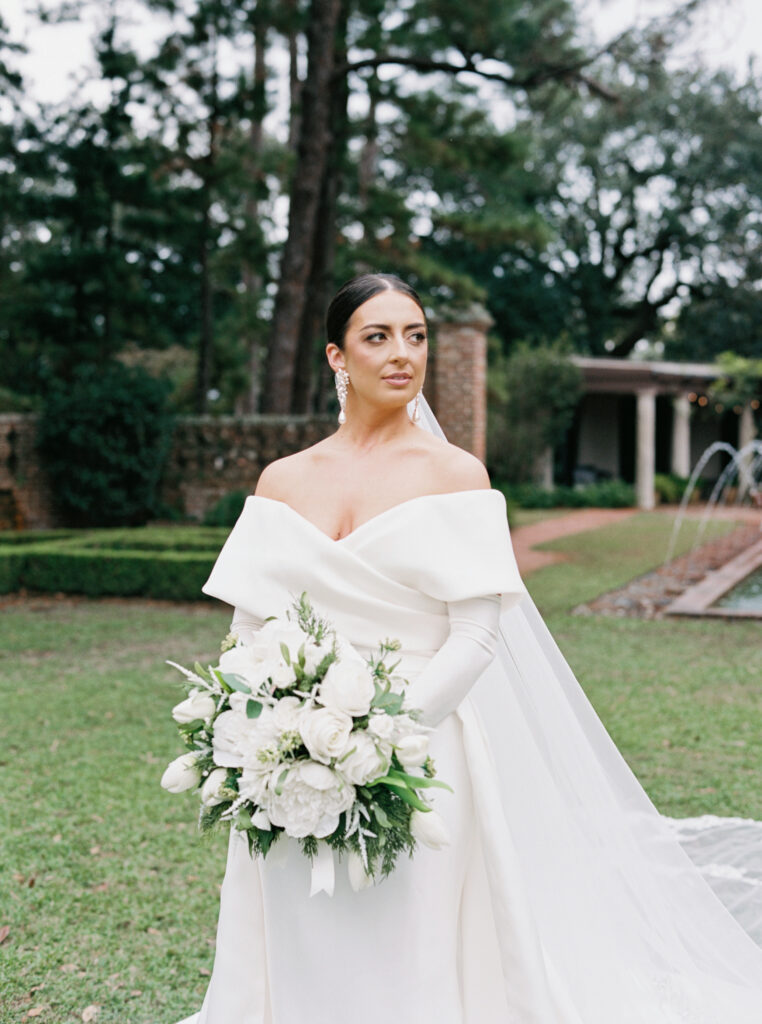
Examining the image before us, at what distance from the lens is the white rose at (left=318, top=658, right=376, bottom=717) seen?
1.86 metres

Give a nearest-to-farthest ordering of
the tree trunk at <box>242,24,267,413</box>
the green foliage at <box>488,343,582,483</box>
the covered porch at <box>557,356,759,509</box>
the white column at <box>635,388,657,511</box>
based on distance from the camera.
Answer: the tree trunk at <box>242,24,267,413</box> < the green foliage at <box>488,343,582,483</box> < the white column at <box>635,388,657,511</box> < the covered porch at <box>557,356,759,509</box>

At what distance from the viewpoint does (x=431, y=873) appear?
84.7 inches

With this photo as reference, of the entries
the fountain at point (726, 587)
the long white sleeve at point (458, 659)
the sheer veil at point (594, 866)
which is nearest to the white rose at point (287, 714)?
the long white sleeve at point (458, 659)

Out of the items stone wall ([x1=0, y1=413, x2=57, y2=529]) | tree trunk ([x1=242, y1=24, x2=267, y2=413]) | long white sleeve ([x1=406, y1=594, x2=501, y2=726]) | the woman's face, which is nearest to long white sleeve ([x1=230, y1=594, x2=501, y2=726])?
long white sleeve ([x1=406, y1=594, x2=501, y2=726])

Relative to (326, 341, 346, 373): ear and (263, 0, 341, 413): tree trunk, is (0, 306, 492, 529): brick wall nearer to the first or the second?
(263, 0, 341, 413): tree trunk

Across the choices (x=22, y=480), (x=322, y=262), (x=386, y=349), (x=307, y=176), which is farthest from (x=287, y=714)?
(x=322, y=262)

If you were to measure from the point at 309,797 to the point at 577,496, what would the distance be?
74.9 feet

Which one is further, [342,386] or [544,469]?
[544,469]

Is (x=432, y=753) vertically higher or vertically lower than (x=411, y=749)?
lower

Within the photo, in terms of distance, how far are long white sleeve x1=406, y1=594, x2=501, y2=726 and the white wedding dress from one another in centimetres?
5

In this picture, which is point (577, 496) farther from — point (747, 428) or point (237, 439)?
point (237, 439)

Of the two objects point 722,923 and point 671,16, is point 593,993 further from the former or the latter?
point 671,16

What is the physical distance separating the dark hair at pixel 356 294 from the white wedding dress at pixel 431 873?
455 mm

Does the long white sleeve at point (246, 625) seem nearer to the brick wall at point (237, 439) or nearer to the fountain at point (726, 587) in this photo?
the fountain at point (726, 587)
